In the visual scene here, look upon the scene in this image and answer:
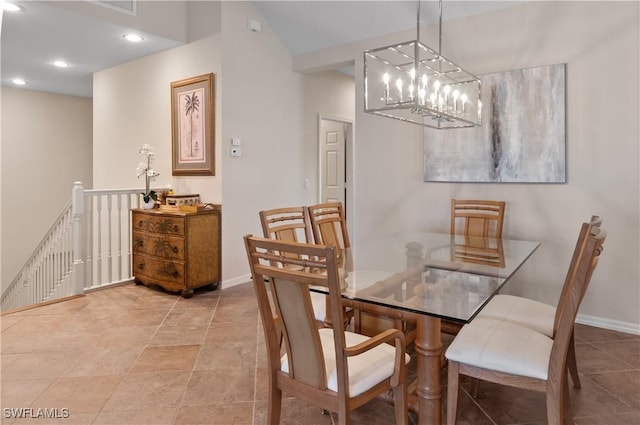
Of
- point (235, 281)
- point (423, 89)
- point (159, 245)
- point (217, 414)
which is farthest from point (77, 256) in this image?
point (423, 89)

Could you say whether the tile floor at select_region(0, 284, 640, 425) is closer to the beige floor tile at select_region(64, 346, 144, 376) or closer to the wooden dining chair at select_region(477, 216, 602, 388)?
the beige floor tile at select_region(64, 346, 144, 376)

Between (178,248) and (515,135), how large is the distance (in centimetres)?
327

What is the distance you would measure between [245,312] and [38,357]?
59.1 inches

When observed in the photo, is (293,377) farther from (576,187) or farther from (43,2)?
(43,2)

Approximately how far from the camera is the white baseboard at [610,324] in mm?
3064

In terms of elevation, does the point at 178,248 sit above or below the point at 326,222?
below

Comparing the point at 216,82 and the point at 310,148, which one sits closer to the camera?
the point at 216,82

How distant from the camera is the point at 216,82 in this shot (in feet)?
13.9

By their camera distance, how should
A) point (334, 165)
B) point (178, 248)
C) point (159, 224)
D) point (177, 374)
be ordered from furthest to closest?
point (334, 165)
point (159, 224)
point (178, 248)
point (177, 374)

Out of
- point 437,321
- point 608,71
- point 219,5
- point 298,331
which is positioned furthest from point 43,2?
point 608,71

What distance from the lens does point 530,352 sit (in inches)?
65.2

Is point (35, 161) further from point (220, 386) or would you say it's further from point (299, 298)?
point (299, 298)

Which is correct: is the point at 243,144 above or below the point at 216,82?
below

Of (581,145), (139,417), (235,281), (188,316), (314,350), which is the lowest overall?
(139,417)
